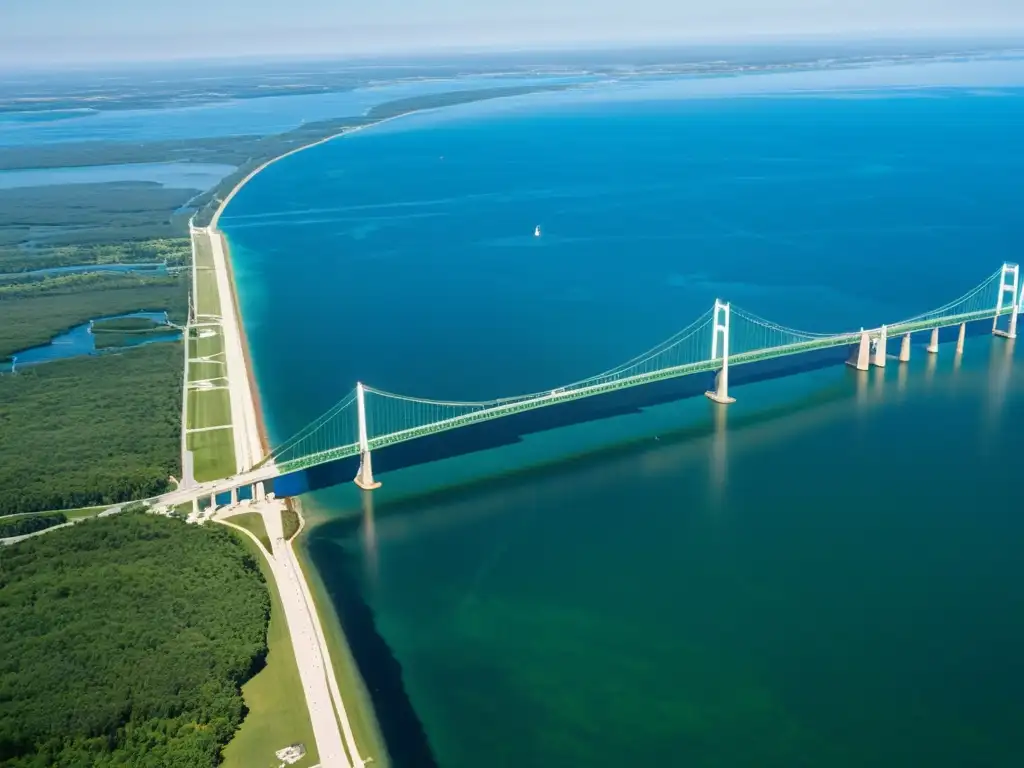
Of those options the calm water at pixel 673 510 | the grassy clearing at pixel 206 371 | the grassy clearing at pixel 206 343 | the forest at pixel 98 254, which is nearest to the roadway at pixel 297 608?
the grassy clearing at pixel 206 371

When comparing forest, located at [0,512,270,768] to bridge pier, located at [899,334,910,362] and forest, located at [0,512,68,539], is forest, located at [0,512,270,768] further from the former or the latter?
bridge pier, located at [899,334,910,362]

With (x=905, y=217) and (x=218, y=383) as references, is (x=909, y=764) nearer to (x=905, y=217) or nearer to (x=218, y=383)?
(x=218, y=383)

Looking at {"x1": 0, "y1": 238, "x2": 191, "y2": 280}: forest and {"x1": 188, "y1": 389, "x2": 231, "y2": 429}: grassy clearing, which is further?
{"x1": 0, "y1": 238, "x2": 191, "y2": 280}: forest

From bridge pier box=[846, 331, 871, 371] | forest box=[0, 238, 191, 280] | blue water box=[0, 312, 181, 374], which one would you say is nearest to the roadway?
blue water box=[0, 312, 181, 374]

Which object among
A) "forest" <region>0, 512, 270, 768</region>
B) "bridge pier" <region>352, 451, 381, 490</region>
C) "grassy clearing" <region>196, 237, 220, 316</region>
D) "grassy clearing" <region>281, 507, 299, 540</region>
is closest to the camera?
"forest" <region>0, 512, 270, 768</region>

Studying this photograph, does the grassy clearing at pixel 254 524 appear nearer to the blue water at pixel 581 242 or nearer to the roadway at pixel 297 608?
the roadway at pixel 297 608

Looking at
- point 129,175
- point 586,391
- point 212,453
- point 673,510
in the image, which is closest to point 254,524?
point 212,453

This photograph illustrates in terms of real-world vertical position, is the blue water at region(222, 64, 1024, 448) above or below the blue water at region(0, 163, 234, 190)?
below

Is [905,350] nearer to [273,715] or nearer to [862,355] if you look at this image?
[862,355]
